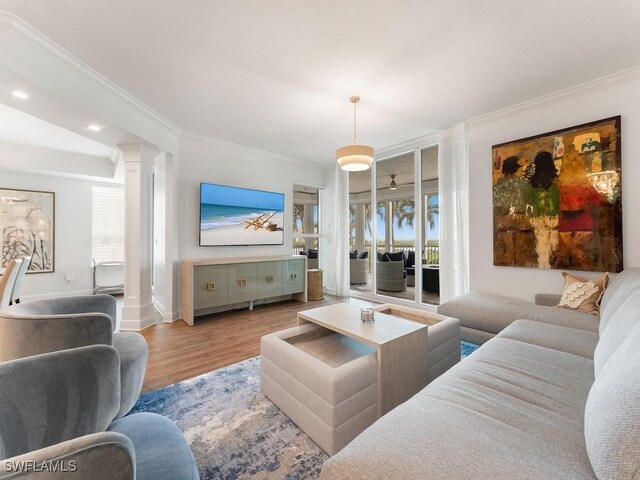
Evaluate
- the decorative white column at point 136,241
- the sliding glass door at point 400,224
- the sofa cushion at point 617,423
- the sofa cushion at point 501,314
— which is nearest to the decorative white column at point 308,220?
the sliding glass door at point 400,224

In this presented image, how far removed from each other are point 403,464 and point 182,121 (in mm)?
4031

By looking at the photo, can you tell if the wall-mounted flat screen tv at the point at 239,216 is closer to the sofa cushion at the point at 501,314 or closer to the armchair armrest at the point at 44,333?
the armchair armrest at the point at 44,333

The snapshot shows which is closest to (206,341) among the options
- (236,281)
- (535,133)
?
(236,281)

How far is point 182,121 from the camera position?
3525 mm

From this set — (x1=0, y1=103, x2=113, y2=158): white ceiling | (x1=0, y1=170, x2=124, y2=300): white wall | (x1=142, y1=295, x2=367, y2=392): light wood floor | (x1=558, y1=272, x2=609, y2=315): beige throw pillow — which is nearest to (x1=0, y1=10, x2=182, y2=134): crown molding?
(x1=0, y1=103, x2=113, y2=158): white ceiling

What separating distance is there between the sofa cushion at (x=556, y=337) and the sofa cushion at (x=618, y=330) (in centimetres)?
38

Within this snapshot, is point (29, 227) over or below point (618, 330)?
over

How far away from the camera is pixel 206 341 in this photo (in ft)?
9.91

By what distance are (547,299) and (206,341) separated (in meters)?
3.63

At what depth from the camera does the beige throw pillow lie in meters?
2.36

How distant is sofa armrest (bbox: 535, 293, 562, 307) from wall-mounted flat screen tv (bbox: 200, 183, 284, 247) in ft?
12.2

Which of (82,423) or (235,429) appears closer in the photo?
(82,423)

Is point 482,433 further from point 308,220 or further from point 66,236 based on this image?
point 66,236

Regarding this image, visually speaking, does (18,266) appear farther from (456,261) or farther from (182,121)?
(456,261)
